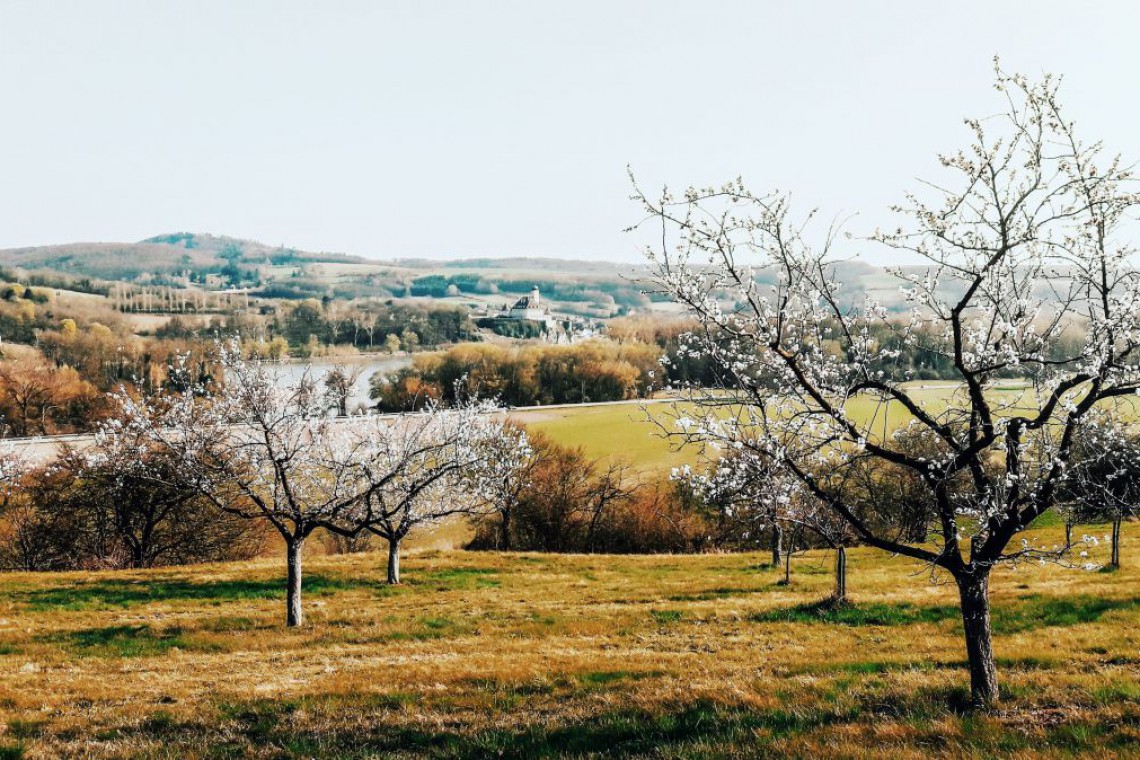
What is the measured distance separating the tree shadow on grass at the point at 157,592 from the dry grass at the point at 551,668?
175mm

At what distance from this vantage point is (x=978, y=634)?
33.0 ft

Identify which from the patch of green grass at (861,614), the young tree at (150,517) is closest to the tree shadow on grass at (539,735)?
the patch of green grass at (861,614)

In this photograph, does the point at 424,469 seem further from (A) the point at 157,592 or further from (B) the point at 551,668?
(B) the point at 551,668

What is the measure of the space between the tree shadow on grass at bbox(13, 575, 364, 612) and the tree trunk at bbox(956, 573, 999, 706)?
24.4m

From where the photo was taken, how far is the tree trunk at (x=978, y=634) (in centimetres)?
986

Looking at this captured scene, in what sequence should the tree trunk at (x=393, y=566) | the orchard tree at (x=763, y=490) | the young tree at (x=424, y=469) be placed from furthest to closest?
1. the tree trunk at (x=393, y=566)
2. the young tree at (x=424, y=469)
3. the orchard tree at (x=763, y=490)

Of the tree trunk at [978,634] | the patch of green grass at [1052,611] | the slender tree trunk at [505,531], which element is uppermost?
the tree trunk at [978,634]

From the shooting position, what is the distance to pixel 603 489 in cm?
5728

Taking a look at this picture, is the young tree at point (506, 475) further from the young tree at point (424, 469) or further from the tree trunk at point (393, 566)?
the tree trunk at point (393, 566)

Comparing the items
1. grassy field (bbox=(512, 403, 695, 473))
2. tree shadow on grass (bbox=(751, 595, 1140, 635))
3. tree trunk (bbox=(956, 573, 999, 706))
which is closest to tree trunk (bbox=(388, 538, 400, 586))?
tree shadow on grass (bbox=(751, 595, 1140, 635))

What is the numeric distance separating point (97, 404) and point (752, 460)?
3794 inches

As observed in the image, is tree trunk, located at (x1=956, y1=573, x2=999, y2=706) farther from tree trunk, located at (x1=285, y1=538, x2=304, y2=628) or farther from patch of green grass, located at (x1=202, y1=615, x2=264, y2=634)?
patch of green grass, located at (x1=202, y1=615, x2=264, y2=634)

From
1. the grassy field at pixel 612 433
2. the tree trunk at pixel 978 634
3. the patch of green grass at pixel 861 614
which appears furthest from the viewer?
the grassy field at pixel 612 433

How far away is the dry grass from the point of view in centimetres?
939
